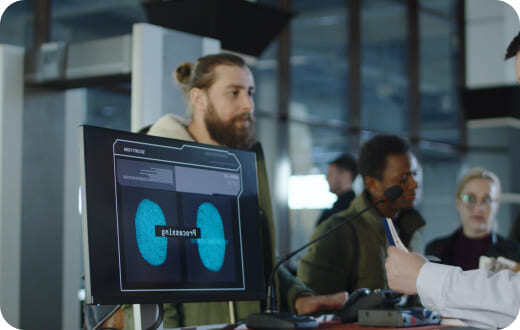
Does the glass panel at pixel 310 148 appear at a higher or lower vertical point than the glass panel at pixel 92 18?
lower

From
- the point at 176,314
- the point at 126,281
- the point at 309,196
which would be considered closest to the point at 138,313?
the point at 126,281

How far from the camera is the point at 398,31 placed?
361 inches

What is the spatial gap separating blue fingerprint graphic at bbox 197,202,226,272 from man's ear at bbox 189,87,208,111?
99 centimetres

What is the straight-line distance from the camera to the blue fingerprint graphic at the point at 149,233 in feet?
5.08

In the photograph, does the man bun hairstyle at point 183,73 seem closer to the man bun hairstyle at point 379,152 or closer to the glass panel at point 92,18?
the man bun hairstyle at point 379,152

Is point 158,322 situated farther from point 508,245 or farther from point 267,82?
point 267,82

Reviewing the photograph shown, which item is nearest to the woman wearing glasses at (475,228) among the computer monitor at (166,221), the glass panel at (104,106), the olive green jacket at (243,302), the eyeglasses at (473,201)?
the eyeglasses at (473,201)

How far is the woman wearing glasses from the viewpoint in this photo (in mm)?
3832

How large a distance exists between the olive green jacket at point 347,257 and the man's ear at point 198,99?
673 millimetres

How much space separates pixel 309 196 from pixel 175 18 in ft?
14.3

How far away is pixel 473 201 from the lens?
13.1 ft

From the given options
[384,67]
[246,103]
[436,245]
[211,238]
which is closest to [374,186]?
[246,103]

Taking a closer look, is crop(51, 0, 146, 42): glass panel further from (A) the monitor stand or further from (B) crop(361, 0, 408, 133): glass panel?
(A) the monitor stand

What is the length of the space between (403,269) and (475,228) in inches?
91.9
